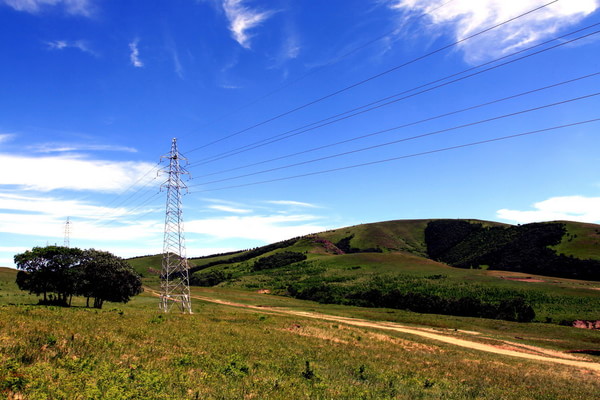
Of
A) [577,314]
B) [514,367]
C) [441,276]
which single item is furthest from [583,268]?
[514,367]

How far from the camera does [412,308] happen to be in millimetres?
83938

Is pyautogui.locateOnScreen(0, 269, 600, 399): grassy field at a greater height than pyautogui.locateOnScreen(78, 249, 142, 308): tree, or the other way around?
pyautogui.locateOnScreen(78, 249, 142, 308): tree

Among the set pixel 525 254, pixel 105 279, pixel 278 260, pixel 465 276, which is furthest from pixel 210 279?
pixel 525 254

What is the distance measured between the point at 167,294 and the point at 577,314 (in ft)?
235

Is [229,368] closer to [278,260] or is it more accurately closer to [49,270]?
[49,270]

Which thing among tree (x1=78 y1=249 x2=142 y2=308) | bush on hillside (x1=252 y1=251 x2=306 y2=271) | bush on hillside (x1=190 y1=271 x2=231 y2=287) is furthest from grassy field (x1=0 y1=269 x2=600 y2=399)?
bush on hillside (x1=252 y1=251 x2=306 y2=271)

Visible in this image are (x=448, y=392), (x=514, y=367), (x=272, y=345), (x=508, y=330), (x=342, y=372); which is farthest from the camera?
(x=508, y=330)

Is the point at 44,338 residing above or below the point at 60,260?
below

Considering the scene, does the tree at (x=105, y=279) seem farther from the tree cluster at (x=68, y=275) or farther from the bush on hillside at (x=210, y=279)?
the bush on hillside at (x=210, y=279)

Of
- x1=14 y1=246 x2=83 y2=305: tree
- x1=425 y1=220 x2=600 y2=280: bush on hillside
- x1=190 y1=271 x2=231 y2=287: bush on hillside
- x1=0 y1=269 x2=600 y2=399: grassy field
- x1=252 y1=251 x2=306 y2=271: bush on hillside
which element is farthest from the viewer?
x1=252 y1=251 x2=306 y2=271: bush on hillside

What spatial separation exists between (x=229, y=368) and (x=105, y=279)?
44972mm

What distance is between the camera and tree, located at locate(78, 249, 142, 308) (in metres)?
52.3

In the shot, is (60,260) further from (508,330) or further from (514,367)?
(508,330)

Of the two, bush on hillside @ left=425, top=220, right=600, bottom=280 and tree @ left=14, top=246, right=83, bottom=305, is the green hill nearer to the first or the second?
bush on hillside @ left=425, top=220, right=600, bottom=280
